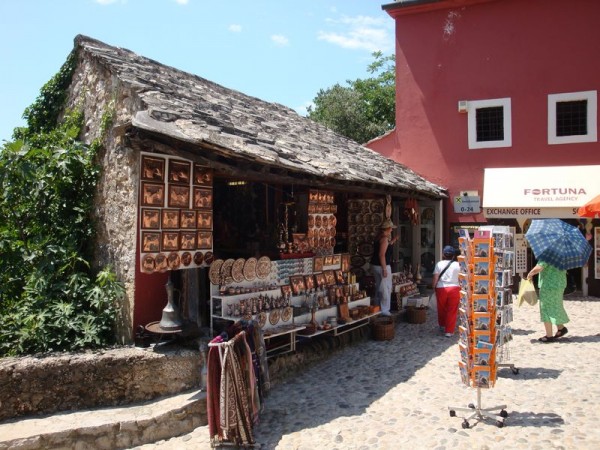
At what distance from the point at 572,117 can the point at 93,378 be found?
12.5 meters

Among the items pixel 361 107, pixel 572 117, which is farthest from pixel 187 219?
pixel 361 107

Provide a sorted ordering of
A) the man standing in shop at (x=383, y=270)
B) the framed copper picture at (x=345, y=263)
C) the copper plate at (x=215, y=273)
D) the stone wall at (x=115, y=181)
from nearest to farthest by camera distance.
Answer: the stone wall at (x=115, y=181)
the copper plate at (x=215, y=273)
the framed copper picture at (x=345, y=263)
the man standing in shop at (x=383, y=270)

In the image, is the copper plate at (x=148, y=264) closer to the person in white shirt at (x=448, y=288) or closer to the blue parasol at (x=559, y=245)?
the person in white shirt at (x=448, y=288)

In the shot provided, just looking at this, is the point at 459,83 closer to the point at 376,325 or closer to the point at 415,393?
the point at 376,325

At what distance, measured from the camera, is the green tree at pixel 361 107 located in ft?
87.3

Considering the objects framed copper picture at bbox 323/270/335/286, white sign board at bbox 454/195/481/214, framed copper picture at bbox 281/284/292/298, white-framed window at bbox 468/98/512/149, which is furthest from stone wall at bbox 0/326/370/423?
white-framed window at bbox 468/98/512/149

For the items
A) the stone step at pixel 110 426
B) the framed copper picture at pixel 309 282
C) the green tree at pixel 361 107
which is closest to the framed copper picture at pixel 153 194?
the stone step at pixel 110 426

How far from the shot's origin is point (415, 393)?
5656 mm

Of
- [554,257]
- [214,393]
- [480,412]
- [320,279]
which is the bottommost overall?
[480,412]

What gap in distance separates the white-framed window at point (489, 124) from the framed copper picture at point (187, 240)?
982 centimetres

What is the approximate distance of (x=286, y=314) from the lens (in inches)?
259

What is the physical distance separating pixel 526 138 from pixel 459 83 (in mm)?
2340

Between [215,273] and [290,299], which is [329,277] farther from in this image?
[215,273]

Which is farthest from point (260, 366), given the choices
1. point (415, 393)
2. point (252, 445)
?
point (415, 393)
